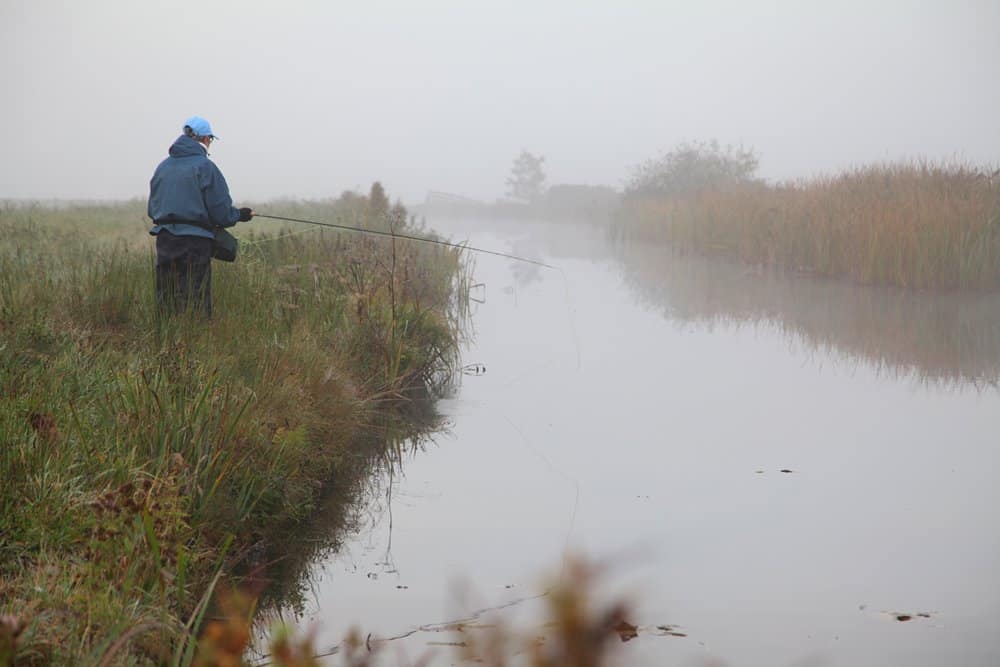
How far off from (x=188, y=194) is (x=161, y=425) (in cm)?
323

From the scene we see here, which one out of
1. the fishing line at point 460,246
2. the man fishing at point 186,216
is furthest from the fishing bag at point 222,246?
the fishing line at point 460,246

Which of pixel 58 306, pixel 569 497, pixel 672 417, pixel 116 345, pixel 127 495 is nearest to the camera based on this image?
pixel 127 495

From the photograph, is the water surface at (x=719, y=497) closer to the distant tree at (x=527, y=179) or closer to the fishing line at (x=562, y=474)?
the fishing line at (x=562, y=474)

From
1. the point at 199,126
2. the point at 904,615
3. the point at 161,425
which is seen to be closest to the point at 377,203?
the point at 199,126

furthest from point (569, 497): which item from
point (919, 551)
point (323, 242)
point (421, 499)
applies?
point (323, 242)

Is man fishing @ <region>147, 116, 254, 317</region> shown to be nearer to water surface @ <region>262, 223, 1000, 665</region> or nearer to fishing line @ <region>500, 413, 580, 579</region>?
water surface @ <region>262, 223, 1000, 665</region>

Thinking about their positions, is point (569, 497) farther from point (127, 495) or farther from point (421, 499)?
point (127, 495)

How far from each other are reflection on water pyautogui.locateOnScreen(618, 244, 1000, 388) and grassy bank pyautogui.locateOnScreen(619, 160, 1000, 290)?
38cm

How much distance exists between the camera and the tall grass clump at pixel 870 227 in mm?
14406

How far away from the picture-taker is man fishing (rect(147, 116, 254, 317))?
7.11 m

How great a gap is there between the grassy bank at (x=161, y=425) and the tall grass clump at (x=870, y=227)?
8514 mm

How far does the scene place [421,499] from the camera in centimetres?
574

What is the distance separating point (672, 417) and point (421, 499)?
2.69 metres

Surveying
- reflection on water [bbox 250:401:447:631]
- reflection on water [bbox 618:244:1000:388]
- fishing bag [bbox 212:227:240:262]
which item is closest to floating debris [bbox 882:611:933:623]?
reflection on water [bbox 250:401:447:631]
